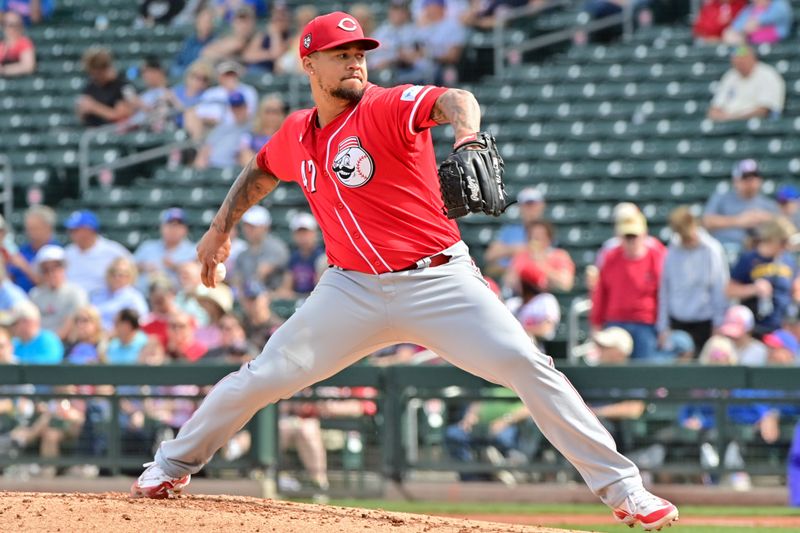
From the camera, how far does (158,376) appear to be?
35.4ft

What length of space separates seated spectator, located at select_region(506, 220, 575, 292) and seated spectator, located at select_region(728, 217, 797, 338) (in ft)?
4.72

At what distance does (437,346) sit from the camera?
5.90 m

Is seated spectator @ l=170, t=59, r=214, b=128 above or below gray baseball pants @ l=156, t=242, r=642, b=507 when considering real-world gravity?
above

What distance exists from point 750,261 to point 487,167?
20.4 feet

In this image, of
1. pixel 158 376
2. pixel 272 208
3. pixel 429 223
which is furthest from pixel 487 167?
pixel 272 208

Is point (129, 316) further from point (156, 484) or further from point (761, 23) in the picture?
point (761, 23)

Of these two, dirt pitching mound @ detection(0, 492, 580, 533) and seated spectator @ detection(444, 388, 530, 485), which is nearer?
dirt pitching mound @ detection(0, 492, 580, 533)

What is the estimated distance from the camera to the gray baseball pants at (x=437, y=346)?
227 inches

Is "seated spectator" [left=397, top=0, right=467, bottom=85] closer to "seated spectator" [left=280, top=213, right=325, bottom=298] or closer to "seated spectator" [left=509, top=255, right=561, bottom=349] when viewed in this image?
"seated spectator" [left=280, top=213, right=325, bottom=298]

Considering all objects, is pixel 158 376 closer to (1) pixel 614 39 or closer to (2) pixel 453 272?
(2) pixel 453 272

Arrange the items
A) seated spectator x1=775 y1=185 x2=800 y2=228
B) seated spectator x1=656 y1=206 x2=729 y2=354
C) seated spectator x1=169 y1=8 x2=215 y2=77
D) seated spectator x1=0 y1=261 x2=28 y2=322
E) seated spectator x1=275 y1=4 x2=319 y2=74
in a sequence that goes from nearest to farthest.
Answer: seated spectator x1=656 y1=206 x2=729 y2=354 → seated spectator x1=775 y1=185 x2=800 y2=228 → seated spectator x1=0 y1=261 x2=28 y2=322 → seated spectator x1=275 y1=4 x2=319 y2=74 → seated spectator x1=169 y1=8 x2=215 y2=77

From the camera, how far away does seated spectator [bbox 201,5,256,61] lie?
17.1 meters

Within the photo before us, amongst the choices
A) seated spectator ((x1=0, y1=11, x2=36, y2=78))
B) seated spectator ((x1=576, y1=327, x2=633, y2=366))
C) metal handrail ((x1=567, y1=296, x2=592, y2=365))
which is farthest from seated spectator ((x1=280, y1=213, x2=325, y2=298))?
seated spectator ((x1=0, y1=11, x2=36, y2=78))

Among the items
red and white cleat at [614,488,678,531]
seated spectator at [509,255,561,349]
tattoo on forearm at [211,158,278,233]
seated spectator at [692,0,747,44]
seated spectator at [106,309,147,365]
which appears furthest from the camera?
seated spectator at [692,0,747,44]
